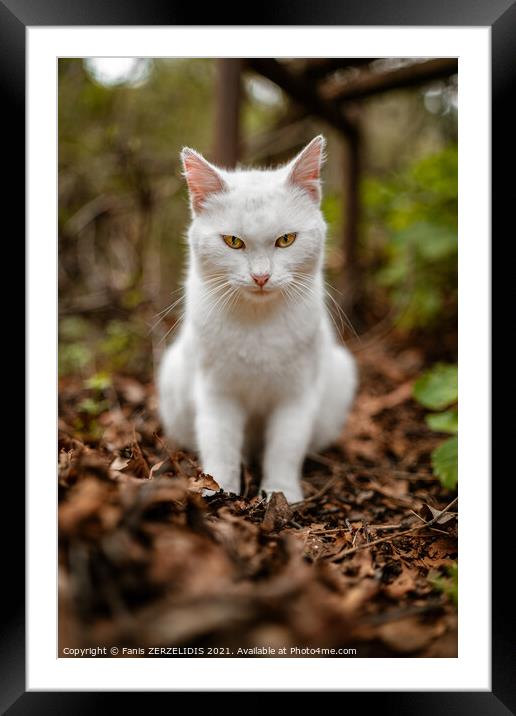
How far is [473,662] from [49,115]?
247 centimetres

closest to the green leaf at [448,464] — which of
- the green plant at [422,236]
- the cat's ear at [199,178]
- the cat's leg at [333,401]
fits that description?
A: the cat's leg at [333,401]

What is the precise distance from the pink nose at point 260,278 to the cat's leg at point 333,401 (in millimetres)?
911

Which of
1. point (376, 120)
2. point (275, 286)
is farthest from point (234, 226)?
point (376, 120)

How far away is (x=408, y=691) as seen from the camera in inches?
62.4

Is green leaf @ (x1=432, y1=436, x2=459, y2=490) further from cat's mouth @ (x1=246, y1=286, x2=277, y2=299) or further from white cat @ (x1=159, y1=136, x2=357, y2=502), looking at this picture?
cat's mouth @ (x1=246, y1=286, x2=277, y2=299)

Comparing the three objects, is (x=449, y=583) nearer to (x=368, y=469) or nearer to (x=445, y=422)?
(x=445, y=422)

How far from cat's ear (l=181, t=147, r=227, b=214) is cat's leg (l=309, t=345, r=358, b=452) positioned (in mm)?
1156

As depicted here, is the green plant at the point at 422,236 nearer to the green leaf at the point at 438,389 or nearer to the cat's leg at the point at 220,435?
the green leaf at the point at 438,389

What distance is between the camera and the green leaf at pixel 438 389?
8.81ft

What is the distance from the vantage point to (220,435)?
236cm

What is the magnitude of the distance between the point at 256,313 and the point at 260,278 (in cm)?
27

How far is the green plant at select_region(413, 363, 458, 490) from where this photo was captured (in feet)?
7.55

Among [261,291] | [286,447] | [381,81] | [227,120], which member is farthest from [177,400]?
[381,81]

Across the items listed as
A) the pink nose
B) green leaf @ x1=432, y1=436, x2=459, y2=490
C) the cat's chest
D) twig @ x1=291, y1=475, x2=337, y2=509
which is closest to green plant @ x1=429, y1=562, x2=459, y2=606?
green leaf @ x1=432, y1=436, x2=459, y2=490
